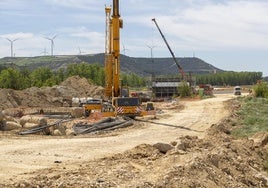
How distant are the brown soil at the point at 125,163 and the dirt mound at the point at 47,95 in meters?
31.1

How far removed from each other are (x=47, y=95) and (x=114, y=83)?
26.0m

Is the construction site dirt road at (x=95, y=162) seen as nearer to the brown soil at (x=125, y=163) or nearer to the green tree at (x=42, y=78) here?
the brown soil at (x=125, y=163)

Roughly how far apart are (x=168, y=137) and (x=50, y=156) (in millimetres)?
9757

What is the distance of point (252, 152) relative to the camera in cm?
2178

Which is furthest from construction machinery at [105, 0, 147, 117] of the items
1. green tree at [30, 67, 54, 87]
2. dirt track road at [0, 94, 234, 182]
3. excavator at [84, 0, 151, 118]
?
green tree at [30, 67, 54, 87]

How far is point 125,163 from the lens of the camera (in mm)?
16062

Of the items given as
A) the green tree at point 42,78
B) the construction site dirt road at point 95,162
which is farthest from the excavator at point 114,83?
the green tree at point 42,78

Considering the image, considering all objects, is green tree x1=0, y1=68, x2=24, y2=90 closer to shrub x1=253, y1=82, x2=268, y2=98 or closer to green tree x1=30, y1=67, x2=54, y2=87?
green tree x1=30, y1=67, x2=54, y2=87

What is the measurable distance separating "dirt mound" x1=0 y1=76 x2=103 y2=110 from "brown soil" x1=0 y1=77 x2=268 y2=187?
31117 mm

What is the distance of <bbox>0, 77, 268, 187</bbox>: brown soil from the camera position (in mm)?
13164

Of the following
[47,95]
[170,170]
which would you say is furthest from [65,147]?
[47,95]

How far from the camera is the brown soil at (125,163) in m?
13.2

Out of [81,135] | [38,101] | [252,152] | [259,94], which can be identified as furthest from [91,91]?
[252,152]

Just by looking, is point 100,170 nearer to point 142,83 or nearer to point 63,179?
point 63,179
